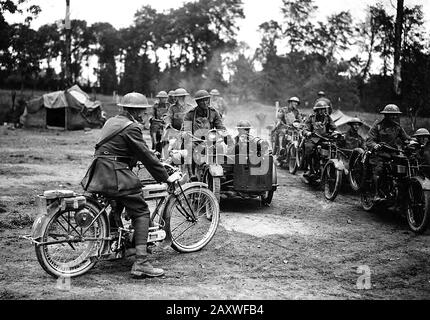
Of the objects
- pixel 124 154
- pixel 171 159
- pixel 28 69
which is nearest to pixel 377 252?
pixel 171 159

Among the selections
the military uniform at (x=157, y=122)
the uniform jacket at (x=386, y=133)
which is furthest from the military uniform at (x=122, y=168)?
the military uniform at (x=157, y=122)

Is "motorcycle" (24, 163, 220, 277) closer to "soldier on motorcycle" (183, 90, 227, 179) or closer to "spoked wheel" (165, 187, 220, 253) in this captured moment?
"spoked wheel" (165, 187, 220, 253)

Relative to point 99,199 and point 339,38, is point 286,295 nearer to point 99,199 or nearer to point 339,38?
point 99,199

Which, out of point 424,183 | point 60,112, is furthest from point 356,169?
point 60,112

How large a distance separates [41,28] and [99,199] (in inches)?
2503

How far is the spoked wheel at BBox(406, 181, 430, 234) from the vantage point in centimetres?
652

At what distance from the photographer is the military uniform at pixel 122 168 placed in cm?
463

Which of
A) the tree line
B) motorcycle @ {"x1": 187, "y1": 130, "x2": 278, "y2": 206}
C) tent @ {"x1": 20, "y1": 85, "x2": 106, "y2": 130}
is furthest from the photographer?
the tree line

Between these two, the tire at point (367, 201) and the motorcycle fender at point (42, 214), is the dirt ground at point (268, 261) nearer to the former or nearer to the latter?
the tire at point (367, 201)

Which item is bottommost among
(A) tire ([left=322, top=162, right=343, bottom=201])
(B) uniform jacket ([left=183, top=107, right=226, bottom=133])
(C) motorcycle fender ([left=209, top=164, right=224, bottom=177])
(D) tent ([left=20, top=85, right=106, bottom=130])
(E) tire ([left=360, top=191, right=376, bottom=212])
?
(E) tire ([left=360, top=191, right=376, bottom=212])

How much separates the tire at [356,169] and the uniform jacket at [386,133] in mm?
650

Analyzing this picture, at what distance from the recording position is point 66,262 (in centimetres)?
498

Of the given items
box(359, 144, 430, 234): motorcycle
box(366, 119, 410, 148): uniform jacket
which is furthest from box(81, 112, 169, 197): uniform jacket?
box(366, 119, 410, 148): uniform jacket

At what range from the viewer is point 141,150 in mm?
4738
